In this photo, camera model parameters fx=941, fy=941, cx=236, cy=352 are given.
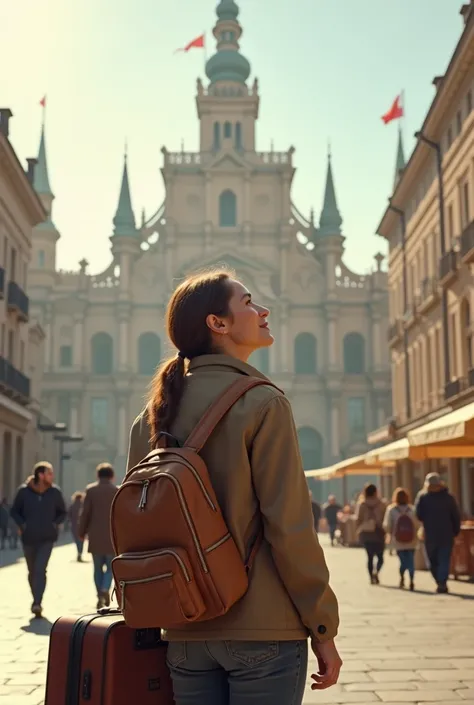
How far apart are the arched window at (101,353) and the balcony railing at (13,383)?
23.9m

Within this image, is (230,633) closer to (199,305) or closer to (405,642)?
(199,305)

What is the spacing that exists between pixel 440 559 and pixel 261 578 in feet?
37.7

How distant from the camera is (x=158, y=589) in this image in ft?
7.98

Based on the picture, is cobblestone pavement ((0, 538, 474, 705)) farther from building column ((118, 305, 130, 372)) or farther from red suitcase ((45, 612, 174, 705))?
building column ((118, 305, 130, 372))

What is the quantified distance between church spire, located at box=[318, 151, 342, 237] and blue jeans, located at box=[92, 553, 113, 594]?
4933 cm

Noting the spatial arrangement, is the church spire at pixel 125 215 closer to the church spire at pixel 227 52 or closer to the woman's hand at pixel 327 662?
the church spire at pixel 227 52

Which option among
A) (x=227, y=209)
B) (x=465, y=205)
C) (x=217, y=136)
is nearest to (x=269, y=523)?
(x=465, y=205)

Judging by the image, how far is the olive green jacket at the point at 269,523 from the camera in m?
2.52

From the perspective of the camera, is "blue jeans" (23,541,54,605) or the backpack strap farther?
"blue jeans" (23,541,54,605)

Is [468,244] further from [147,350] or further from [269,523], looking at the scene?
[147,350]

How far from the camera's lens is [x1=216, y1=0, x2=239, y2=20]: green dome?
6669 centimetres

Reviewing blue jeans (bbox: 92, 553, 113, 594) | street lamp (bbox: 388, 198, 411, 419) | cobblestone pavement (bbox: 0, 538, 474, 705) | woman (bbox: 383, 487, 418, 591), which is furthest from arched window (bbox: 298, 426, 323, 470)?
blue jeans (bbox: 92, 553, 113, 594)

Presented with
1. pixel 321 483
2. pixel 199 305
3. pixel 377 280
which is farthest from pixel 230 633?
pixel 377 280

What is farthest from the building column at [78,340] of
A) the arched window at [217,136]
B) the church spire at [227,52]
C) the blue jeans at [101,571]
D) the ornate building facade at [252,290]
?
the blue jeans at [101,571]
